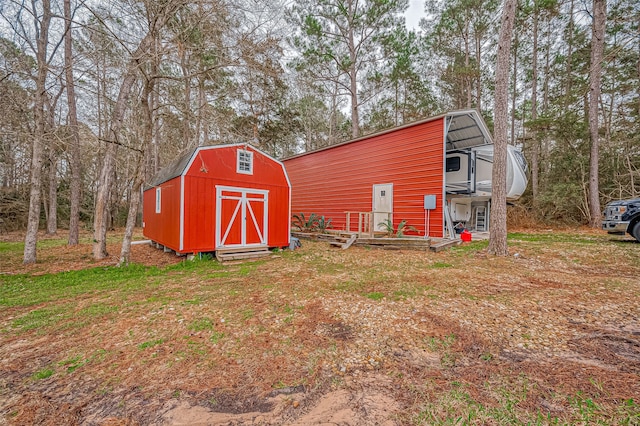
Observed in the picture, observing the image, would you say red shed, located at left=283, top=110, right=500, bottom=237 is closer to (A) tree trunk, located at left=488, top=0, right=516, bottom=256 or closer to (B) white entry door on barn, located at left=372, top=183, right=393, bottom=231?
(B) white entry door on barn, located at left=372, top=183, right=393, bottom=231

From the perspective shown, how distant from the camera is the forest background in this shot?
20.1 feet

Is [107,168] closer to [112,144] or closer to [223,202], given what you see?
[112,144]

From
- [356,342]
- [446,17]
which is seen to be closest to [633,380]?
[356,342]

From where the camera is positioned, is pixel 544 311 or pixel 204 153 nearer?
pixel 544 311

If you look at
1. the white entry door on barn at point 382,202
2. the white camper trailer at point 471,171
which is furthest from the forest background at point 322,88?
the white entry door on barn at point 382,202

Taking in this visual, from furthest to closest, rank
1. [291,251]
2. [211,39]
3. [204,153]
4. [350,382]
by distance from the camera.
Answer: [291,251], [204,153], [211,39], [350,382]

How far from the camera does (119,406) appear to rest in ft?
6.13

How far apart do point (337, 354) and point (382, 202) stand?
28.0ft

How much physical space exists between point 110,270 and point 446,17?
2002 centimetres

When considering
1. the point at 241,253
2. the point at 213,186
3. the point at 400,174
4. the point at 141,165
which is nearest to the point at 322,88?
the point at 400,174

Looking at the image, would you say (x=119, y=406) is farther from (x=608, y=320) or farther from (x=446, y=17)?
(x=446, y=17)

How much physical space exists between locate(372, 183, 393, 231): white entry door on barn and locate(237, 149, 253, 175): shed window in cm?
511

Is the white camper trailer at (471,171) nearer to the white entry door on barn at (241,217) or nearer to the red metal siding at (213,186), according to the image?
the red metal siding at (213,186)

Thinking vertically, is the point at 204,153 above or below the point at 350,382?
above
